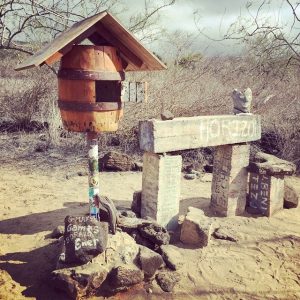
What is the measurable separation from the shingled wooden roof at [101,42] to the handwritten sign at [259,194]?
2.99 metres

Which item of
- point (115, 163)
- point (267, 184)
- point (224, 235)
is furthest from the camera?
point (115, 163)

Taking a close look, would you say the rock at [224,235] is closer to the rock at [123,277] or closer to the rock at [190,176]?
the rock at [123,277]

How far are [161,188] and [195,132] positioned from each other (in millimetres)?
980

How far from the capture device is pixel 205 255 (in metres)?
4.52

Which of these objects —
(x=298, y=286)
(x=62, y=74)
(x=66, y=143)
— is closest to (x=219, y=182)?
(x=298, y=286)

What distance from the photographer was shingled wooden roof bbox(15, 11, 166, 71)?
3.33 m

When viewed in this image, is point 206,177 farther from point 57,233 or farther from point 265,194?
point 57,233

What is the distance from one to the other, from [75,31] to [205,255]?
3187 millimetres

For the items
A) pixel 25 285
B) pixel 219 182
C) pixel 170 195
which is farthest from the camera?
pixel 219 182

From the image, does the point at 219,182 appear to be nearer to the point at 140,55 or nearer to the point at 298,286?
the point at 298,286

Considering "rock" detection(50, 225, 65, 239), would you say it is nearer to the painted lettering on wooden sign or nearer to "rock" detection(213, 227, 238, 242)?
the painted lettering on wooden sign

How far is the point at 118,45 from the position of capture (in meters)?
Result: 3.84

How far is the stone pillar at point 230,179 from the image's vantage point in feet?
18.5

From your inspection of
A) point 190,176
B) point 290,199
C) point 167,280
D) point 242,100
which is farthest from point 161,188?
point 190,176
